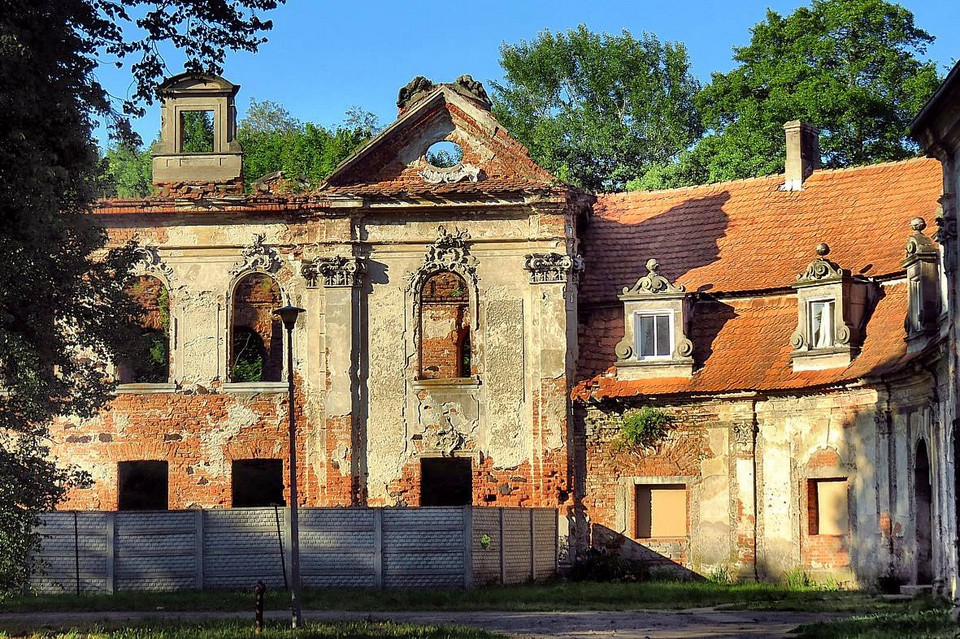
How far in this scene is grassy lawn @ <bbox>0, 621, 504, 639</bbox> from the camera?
18375mm

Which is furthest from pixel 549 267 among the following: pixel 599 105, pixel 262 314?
pixel 599 105

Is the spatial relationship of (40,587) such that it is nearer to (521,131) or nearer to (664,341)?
(664,341)

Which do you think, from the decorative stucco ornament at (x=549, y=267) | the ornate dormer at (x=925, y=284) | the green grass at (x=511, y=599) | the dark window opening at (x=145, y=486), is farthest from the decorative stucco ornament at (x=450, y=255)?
the ornate dormer at (x=925, y=284)

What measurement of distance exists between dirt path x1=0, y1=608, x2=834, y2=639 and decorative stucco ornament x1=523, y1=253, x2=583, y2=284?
8.91 meters

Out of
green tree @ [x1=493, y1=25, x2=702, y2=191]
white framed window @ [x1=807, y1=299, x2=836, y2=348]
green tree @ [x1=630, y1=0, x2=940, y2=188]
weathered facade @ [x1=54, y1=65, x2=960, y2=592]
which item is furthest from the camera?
green tree @ [x1=493, y1=25, x2=702, y2=191]

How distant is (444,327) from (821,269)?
9.28 meters

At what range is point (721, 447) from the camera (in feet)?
95.7

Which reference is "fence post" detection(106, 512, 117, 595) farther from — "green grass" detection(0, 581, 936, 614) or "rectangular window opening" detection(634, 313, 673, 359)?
"rectangular window opening" detection(634, 313, 673, 359)

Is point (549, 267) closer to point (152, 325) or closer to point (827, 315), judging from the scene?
point (827, 315)

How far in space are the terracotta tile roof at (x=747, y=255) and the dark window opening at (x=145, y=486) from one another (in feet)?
35.3

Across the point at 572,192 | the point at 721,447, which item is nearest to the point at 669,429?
the point at 721,447

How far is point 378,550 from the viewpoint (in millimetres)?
27016

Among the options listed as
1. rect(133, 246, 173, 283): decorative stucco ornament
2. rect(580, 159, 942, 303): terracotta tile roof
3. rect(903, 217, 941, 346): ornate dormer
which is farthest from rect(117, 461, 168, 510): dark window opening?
rect(903, 217, 941, 346): ornate dormer

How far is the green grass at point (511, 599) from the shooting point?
23859 mm
